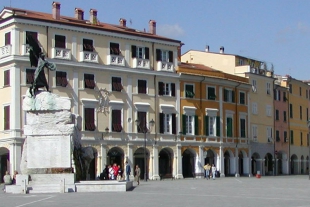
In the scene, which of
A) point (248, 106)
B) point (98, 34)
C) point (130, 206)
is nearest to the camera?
point (130, 206)

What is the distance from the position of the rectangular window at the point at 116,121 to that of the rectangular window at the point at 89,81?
316cm

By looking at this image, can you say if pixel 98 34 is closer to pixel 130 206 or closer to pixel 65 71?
pixel 65 71

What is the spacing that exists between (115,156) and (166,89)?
8.79 metres

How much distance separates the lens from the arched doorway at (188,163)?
70625mm

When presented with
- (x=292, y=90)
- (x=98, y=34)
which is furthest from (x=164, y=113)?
(x=292, y=90)

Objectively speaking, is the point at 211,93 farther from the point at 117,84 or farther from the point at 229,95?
the point at 117,84

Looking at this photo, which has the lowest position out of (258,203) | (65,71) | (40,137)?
(258,203)

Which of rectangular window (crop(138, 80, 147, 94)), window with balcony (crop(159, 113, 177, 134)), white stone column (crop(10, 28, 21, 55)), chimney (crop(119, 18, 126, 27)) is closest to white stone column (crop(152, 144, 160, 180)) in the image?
window with balcony (crop(159, 113, 177, 134))

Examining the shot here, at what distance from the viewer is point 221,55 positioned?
8075 cm

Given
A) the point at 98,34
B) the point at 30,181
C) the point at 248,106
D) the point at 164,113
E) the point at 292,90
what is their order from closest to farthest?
1. the point at 30,181
2. the point at 98,34
3. the point at 164,113
4. the point at 248,106
5. the point at 292,90

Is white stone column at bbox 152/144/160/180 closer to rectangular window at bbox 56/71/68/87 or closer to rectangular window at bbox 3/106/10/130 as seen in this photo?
rectangular window at bbox 56/71/68/87

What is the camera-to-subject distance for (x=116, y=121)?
6359cm

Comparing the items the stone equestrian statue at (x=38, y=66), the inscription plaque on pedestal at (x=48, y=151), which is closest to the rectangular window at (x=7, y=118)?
the stone equestrian statue at (x=38, y=66)

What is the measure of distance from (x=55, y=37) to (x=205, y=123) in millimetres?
19384
